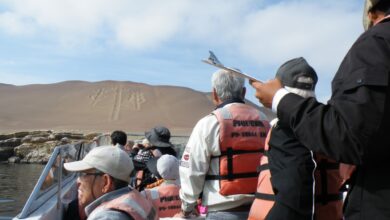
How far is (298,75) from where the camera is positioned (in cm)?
288

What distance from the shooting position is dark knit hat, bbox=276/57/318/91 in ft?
9.46

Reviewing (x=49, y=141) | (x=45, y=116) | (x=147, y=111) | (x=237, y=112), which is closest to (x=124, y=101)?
(x=147, y=111)

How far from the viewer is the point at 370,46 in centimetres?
184

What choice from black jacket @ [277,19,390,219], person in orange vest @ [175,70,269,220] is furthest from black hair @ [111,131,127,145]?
black jacket @ [277,19,390,219]

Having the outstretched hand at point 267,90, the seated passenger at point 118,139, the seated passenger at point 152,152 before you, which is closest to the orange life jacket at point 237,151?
the outstretched hand at point 267,90

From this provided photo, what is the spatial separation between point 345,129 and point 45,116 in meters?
133

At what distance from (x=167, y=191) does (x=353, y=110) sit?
12.1ft

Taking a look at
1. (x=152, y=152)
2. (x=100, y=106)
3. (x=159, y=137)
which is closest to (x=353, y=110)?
(x=152, y=152)

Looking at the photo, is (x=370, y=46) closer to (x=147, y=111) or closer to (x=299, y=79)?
(x=299, y=79)

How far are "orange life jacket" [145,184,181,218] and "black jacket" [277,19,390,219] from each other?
337 cm

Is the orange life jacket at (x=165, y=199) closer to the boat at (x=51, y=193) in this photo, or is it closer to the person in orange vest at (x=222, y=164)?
the boat at (x=51, y=193)

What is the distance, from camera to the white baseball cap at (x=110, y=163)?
328cm

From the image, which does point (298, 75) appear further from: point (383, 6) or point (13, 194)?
point (13, 194)

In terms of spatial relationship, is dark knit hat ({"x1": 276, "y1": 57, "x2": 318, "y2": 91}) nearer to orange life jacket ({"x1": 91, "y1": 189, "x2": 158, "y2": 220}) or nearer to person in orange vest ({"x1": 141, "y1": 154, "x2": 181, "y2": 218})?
orange life jacket ({"x1": 91, "y1": 189, "x2": 158, "y2": 220})
